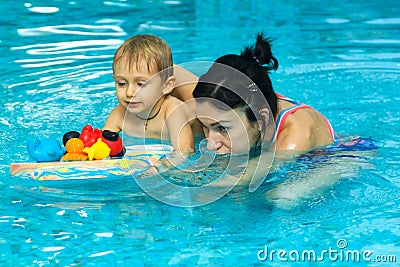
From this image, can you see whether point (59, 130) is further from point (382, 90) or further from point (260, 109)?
point (382, 90)

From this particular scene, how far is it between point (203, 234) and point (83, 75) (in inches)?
111

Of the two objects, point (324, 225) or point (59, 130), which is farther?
point (59, 130)

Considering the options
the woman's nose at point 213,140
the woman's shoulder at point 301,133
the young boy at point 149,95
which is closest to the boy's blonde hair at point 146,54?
the young boy at point 149,95

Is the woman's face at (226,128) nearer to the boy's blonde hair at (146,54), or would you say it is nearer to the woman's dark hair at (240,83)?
the woman's dark hair at (240,83)

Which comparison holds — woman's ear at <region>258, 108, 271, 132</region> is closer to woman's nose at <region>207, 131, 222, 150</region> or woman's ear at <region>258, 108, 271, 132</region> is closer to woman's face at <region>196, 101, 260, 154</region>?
woman's face at <region>196, 101, 260, 154</region>

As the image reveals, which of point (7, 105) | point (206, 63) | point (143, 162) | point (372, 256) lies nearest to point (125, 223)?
point (143, 162)

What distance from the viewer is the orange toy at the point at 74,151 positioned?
3.94 metres

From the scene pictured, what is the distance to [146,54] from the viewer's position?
4047mm

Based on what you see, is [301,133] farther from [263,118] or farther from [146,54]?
[146,54]

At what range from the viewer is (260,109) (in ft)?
12.9

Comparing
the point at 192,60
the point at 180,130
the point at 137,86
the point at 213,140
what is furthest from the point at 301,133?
the point at 192,60
